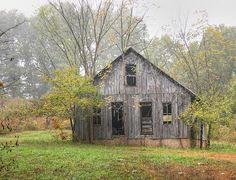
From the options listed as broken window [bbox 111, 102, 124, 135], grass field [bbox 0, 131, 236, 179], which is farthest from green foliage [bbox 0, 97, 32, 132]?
broken window [bbox 111, 102, 124, 135]

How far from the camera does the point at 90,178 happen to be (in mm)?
14258

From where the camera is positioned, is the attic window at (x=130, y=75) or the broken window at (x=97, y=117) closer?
the broken window at (x=97, y=117)

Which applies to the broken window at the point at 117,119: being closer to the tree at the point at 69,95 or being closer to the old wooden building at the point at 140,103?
the old wooden building at the point at 140,103

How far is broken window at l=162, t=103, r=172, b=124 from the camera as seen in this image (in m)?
28.6

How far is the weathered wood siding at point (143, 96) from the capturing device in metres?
28.4

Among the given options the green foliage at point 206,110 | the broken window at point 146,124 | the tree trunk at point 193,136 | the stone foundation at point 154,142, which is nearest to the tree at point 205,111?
the green foliage at point 206,110

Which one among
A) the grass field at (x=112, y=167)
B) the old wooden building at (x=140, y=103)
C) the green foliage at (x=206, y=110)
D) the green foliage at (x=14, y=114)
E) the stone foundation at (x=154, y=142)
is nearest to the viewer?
the grass field at (x=112, y=167)

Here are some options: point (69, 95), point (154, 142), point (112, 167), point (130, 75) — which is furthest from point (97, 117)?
point (112, 167)

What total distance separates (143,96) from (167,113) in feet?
7.44

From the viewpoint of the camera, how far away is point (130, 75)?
95.1 feet

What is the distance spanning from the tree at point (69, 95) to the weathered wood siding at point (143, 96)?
7.43ft

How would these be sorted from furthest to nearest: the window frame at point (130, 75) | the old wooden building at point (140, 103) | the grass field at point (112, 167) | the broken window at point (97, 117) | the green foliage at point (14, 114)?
the window frame at point (130, 75)
the broken window at point (97, 117)
the old wooden building at point (140, 103)
the green foliage at point (14, 114)
the grass field at point (112, 167)

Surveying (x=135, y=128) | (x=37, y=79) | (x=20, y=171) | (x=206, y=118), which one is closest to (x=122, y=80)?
(x=135, y=128)

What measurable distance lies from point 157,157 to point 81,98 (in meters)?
9.47
